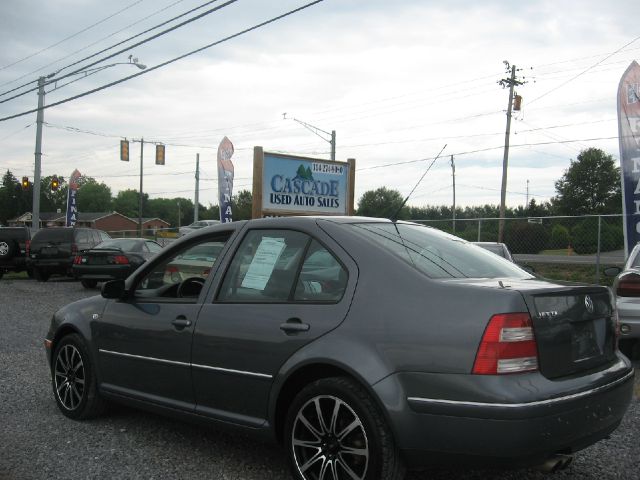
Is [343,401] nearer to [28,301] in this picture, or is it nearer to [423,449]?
[423,449]

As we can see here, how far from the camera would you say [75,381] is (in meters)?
4.98

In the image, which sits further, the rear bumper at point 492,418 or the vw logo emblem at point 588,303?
the vw logo emblem at point 588,303

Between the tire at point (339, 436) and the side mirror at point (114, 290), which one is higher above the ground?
the side mirror at point (114, 290)

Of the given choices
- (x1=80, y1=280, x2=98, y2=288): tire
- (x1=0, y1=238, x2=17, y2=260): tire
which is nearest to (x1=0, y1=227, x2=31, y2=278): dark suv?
(x1=0, y1=238, x2=17, y2=260): tire

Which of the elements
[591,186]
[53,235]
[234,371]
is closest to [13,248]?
[53,235]

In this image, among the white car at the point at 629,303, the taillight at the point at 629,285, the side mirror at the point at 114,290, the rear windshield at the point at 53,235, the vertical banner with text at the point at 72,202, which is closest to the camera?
the side mirror at the point at 114,290

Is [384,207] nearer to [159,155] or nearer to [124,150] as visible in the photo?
[124,150]

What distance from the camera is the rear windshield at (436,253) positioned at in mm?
3484

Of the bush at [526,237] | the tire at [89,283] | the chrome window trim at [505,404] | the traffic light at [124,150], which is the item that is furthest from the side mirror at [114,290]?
the traffic light at [124,150]

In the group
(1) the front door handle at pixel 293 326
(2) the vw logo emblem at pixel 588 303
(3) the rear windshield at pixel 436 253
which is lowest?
(1) the front door handle at pixel 293 326

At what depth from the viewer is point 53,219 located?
354ft

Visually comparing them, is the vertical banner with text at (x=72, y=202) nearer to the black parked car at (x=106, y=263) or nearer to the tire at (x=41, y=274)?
the tire at (x=41, y=274)

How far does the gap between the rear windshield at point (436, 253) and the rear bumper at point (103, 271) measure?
13039 mm

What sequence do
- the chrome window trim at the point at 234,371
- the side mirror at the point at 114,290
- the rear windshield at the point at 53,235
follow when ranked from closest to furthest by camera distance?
the chrome window trim at the point at 234,371 < the side mirror at the point at 114,290 < the rear windshield at the point at 53,235
